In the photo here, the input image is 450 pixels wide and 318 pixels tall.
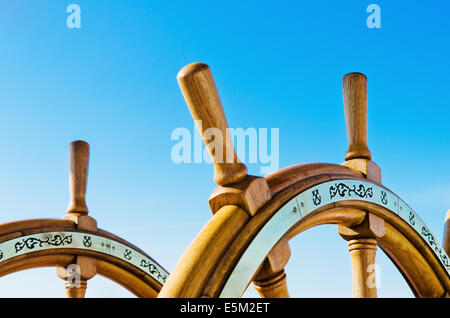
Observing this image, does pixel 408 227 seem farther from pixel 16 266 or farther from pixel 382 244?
pixel 16 266

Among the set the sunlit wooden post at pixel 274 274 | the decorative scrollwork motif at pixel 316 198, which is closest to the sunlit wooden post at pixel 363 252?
the decorative scrollwork motif at pixel 316 198

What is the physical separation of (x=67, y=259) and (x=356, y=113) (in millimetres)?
1694

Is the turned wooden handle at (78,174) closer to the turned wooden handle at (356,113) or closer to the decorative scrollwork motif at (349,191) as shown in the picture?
the turned wooden handle at (356,113)

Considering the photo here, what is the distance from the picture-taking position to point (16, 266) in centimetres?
257

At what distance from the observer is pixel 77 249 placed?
2.71 metres

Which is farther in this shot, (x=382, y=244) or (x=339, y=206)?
(x=382, y=244)

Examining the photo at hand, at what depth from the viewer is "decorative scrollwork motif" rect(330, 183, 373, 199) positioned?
58.2 inches

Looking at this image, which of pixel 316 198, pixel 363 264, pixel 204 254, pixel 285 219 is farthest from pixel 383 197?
pixel 204 254

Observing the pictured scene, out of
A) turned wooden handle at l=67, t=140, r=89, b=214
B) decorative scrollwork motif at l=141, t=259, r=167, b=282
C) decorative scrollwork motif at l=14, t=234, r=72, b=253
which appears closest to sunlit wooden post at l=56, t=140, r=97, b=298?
turned wooden handle at l=67, t=140, r=89, b=214

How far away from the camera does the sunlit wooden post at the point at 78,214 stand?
269 cm
